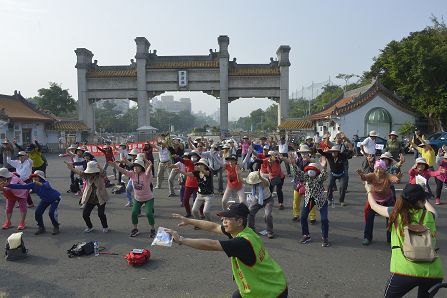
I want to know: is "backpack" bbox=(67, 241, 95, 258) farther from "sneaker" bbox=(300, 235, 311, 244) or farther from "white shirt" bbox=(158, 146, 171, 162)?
"white shirt" bbox=(158, 146, 171, 162)

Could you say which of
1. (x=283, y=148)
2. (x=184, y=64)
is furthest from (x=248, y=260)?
(x=184, y=64)

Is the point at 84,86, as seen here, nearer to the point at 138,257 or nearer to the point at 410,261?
the point at 138,257

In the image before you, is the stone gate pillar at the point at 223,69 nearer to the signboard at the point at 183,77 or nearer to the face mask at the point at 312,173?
the signboard at the point at 183,77

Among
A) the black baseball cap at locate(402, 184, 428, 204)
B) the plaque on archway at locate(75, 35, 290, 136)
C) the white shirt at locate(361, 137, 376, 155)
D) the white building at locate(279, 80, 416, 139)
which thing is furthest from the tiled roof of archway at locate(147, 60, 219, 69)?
the black baseball cap at locate(402, 184, 428, 204)

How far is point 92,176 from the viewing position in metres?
7.69

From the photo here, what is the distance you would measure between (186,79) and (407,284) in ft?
106

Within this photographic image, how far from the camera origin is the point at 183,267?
591cm

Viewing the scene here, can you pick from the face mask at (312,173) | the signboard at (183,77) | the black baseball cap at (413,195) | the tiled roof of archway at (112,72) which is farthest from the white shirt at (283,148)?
the tiled roof of archway at (112,72)

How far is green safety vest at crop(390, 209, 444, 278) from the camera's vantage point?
319cm

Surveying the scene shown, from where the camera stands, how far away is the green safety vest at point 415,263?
3193 millimetres

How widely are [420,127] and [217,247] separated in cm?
3150

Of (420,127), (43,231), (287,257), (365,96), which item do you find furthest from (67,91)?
(287,257)

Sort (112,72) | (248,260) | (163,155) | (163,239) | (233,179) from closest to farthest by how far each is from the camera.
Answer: (248,260)
(163,239)
(233,179)
(163,155)
(112,72)

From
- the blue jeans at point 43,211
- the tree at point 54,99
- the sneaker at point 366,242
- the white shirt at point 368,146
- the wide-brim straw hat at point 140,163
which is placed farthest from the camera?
the tree at point 54,99
